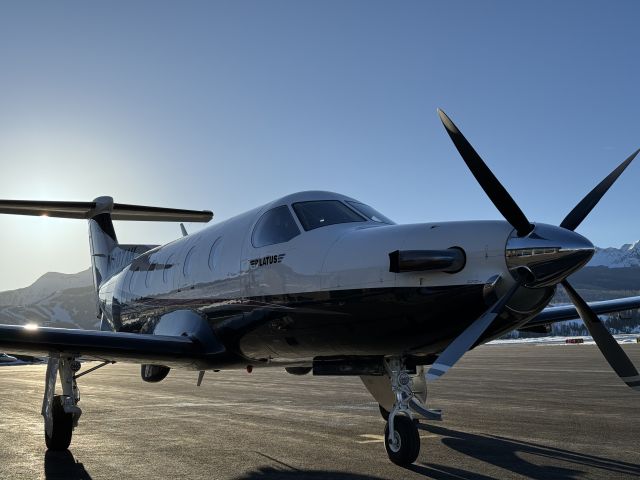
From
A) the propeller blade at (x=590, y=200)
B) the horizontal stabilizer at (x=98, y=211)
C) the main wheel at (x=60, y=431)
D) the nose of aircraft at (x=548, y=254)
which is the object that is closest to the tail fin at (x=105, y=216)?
the horizontal stabilizer at (x=98, y=211)

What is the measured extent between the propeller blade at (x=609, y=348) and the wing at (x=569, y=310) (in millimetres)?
2194

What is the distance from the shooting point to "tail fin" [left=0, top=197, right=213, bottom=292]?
1739 cm

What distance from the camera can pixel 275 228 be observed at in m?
9.52

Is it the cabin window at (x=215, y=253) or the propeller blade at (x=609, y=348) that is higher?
the cabin window at (x=215, y=253)

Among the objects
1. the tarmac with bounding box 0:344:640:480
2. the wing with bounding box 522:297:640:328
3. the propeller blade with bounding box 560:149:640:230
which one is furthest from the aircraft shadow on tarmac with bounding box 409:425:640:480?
the propeller blade with bounding box 560:149:640:230

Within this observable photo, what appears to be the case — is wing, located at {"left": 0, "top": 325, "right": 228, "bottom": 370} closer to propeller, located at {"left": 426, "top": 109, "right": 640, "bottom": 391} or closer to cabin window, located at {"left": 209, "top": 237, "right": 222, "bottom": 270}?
cabin window, located at {"left": 209, "top": 237, "right": 222, "bottom": 270}

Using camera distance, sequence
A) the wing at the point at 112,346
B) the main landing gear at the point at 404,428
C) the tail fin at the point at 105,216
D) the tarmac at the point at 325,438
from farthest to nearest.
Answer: the tail fin at the point at 105,216, the wing at the point at 112,346, the tarmac at the point at 325,438, the main landing gear at the point at 404,428

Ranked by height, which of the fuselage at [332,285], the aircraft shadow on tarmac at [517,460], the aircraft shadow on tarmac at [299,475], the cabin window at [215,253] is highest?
the cabin window at [215,253]

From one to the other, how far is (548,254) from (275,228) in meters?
4.20

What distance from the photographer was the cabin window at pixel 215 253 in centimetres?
1066

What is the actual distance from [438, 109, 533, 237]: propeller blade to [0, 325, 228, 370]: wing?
470 cm

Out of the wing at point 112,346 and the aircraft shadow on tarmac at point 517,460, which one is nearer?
the aircraft shadow on tarmac at point 517,460

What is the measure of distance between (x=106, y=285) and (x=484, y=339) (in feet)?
38.6

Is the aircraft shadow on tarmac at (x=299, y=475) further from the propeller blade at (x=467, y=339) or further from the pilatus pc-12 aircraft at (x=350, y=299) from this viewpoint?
the propeller blade at (x=467, y=339)
